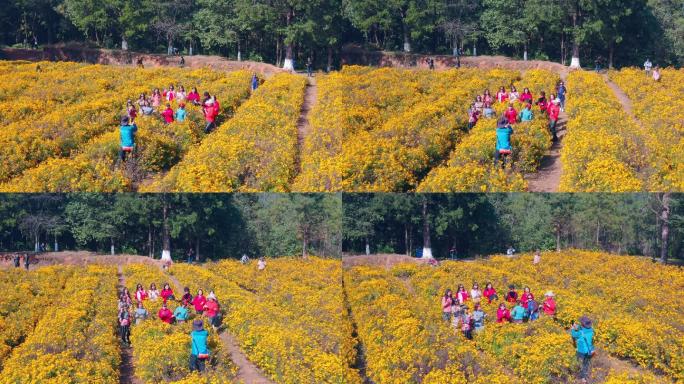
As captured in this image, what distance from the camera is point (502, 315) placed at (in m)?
9.97

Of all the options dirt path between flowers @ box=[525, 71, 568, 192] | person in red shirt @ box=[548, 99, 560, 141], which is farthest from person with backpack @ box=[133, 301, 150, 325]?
person in red shirt @ box=[548, 99, 560, 141]

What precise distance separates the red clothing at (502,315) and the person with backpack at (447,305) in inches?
27.6

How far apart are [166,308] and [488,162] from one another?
5.99 m

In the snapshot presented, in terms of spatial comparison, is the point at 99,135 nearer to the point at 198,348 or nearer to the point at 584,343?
the point at 198,348

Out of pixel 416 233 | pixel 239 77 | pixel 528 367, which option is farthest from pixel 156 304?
pixel 239 77

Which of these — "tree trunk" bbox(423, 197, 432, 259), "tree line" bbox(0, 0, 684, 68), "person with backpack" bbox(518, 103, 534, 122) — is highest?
"tree line" bbox(0, 0, 684, 68)

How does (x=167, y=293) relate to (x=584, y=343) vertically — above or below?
above

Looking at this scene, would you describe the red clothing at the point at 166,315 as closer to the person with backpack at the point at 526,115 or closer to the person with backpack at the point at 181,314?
the person with backpack at the point at 181,314

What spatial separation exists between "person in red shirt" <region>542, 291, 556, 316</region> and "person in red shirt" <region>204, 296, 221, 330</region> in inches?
190

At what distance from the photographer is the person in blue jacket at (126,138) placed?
1216 centimetres

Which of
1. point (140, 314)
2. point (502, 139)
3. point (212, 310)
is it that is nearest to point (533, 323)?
point (502, 139)

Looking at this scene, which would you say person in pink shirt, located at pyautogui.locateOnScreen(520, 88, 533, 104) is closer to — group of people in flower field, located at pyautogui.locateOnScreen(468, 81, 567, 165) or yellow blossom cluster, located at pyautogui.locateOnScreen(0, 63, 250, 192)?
Result: group of people in flower field, located at pyautogui.locateOnScreen(468, 81, 567, 165)

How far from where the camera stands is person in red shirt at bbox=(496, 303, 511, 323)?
9.95m

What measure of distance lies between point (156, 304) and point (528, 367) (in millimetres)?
5492
